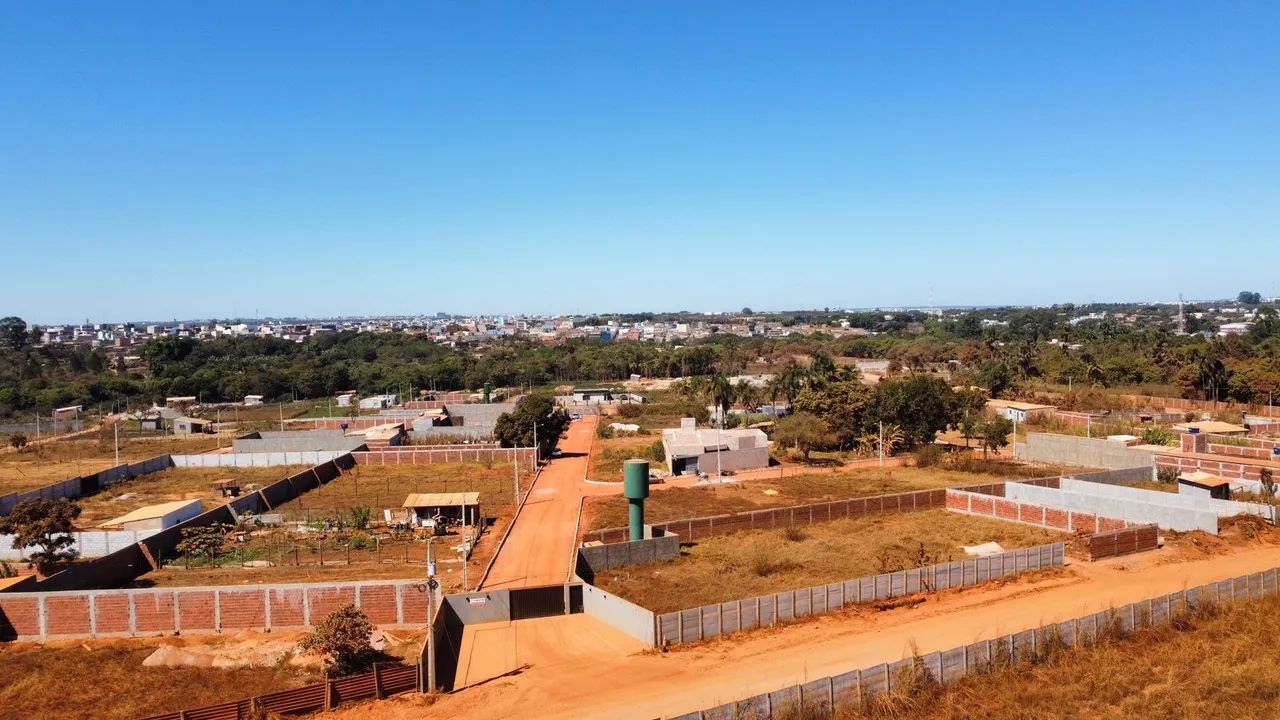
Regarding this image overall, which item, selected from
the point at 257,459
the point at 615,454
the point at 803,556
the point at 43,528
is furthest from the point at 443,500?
the point at 257,459

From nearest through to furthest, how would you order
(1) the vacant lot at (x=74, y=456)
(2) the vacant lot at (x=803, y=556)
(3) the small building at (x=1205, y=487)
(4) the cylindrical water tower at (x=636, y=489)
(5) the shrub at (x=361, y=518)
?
(2) the vacant lot at (x=803, y=556), (4) the cylindrical water tower at (x=636, y=489), (5) the shrub at (x=361, y=518), (3) the small building at (x=1205, y=487), (1) the vacant lot at (x=74, y=456)

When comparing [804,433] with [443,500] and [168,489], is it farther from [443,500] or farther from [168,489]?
[168,489]

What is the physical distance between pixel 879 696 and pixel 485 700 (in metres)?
8.89

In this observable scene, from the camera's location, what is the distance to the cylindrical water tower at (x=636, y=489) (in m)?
31.7

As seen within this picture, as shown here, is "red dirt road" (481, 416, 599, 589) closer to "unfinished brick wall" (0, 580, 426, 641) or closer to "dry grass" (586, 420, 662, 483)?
"dry grass" (586, 420, 662, 483)

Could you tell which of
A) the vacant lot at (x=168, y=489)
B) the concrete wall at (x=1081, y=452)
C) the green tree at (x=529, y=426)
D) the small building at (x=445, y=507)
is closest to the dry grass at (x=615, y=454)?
the green tree at (x=529, y=426)

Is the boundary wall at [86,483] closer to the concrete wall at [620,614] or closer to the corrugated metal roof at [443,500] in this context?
the corrugated metal roof at [443,500]

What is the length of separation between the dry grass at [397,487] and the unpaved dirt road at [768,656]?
1982cm

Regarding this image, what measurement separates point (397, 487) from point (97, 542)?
16634 mm

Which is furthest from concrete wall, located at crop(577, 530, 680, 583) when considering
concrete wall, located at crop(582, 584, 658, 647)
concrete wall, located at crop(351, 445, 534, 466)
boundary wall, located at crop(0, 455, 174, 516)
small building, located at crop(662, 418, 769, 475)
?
boundary wall, located at crop(0, 455, 174, 516)

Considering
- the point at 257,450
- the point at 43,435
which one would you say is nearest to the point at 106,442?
the point at 43,435

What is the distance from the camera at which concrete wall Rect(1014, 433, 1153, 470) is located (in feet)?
161

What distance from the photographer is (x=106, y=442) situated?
70250 millimetres

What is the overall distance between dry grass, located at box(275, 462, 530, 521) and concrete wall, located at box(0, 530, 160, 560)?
24.3 ft
